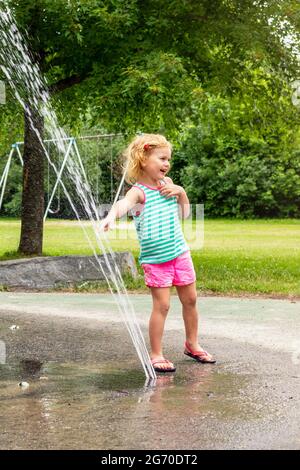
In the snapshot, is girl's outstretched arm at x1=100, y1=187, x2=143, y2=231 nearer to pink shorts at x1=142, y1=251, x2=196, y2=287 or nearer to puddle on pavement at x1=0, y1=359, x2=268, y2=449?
pink shorts at x1=142, y1=251, x2=196, y2=287

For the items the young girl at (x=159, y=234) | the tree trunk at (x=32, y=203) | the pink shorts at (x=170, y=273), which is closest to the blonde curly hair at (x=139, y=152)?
the young girl at (x=159, y=234)

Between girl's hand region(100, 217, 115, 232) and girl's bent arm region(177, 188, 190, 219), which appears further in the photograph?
girl's bent arm region(177, 188, 190, 219)

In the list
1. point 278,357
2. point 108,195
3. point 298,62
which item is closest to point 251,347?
point 278,357

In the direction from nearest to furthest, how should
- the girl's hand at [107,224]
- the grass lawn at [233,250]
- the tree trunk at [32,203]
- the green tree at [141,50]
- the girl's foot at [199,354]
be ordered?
1. the girl's hand at [107,224]
2. the girl's foot at [199,354]
3. the grass lawn at [233,250]
4. the green tree at [141,50]
5. the tree trunk at [32,203]

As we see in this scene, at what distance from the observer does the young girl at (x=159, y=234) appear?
479cm

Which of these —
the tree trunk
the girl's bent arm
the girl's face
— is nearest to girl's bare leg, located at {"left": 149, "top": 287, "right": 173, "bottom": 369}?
the girl's bent arm

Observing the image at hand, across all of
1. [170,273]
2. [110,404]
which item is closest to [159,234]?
[170,273]

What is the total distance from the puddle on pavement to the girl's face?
1096 millimetres

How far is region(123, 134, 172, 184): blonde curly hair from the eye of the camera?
4.87 m

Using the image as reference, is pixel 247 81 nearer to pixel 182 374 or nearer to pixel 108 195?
pixel 182 374

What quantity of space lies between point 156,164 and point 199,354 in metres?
1.13

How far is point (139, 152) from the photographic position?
487 centimetres

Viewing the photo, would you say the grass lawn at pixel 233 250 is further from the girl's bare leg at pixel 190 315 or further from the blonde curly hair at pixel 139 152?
the blonde curly hair at pixel 139 152

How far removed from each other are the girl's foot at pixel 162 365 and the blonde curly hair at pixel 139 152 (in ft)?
3.46
